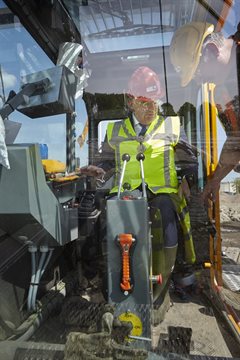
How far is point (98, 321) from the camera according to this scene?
1672mm

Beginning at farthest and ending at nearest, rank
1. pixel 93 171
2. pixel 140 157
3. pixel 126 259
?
pixel 93 171 → pixel 140 157 → pixel 126 259

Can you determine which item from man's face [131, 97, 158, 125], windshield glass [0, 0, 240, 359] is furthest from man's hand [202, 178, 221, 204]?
man's face [131, 97, 158, 125]

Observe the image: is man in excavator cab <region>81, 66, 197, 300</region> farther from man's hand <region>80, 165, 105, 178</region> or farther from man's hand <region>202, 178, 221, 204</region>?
man's hand <region>202, 178, 221, 204</region>

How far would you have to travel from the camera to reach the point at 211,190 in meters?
2.31

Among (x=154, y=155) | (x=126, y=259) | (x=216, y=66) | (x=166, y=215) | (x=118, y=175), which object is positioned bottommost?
(x=126, y=259)

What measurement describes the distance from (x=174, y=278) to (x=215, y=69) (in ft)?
4.52

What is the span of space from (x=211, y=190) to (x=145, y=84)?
857 mm

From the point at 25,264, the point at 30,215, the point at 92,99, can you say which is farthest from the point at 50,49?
the point at 25,264

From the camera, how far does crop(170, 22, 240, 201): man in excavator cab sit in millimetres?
1619

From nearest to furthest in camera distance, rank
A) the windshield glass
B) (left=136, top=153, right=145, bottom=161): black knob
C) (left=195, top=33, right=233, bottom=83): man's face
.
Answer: the windshield glass → (left=195, top=33, right=233, bottom=83): man's face → (left=136, top=153, right=145, bottom=161): black knob

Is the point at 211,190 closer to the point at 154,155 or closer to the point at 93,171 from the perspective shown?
the point at 154,155

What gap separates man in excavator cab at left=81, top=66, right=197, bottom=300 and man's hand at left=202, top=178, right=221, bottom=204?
0.21 m


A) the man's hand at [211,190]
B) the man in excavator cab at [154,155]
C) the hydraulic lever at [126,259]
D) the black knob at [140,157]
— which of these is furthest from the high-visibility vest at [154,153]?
the hydraulic lever at [126,259]

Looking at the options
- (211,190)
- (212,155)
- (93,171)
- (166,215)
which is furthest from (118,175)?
(211,190)
